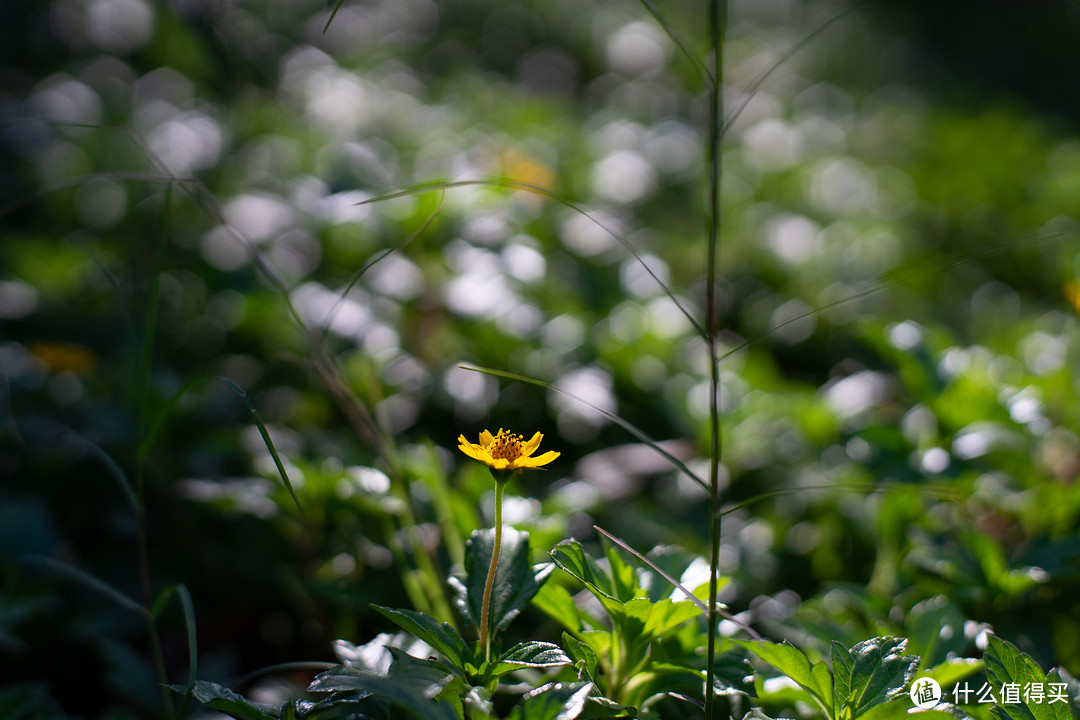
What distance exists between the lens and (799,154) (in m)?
3.01

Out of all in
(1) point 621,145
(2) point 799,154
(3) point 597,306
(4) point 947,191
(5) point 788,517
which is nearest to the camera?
(5) point 788,517

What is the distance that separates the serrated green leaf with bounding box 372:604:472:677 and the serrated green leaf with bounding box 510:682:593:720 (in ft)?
0.25

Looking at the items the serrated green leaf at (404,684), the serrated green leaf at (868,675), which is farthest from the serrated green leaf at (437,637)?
the serrated green leaf at (868,675)

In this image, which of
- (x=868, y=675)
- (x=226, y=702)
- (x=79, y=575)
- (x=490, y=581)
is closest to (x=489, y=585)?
(x=490, y=581)

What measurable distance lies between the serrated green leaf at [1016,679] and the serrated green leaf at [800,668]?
0.17 meters

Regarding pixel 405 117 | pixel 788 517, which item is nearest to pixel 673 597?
pixel 788 517

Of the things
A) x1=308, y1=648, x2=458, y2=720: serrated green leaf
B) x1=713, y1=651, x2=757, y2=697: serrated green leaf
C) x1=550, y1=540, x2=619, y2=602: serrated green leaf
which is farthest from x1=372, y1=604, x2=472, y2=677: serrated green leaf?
x1=713, y1=651, x2=757, y2=697: serrated green leaf

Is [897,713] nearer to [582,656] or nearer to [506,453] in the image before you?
[582,656]

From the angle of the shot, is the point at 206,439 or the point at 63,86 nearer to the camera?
the point at 206,439

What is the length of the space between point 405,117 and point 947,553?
2.36m

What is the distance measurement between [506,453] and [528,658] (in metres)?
0.21

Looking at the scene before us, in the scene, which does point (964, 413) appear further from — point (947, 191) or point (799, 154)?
point (799, 154)

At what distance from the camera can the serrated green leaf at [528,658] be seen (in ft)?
2.56

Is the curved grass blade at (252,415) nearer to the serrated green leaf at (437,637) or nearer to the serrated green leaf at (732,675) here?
the serrated green leaf at (437,637)
